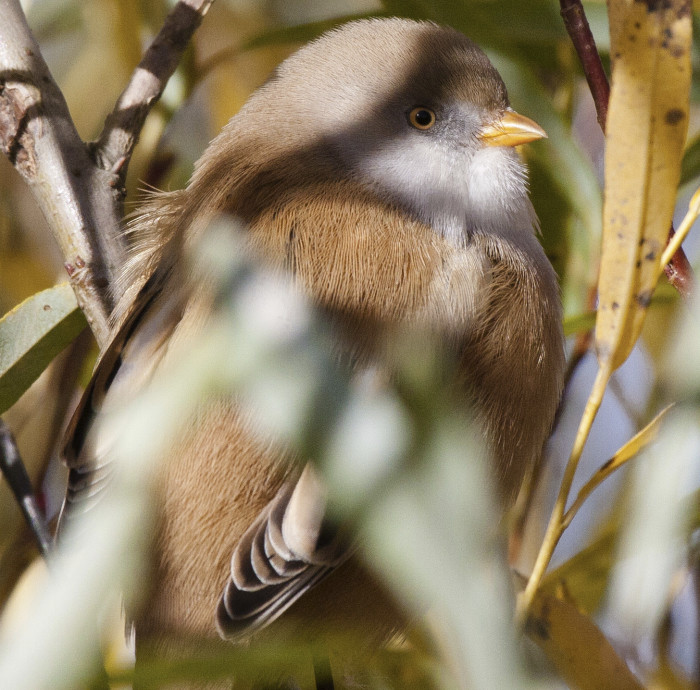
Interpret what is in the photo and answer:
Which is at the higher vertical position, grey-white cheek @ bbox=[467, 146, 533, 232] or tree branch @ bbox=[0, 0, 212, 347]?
tree branch @ bbox=[0, 0, 212, 347]

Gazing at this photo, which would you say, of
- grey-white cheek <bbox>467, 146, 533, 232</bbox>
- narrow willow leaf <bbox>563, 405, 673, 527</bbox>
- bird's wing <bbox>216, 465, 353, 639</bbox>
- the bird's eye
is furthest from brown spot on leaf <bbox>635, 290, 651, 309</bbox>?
the bird's eye

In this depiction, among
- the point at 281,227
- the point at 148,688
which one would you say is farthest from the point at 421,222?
the point at 148,688

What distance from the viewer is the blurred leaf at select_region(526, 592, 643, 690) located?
131cm

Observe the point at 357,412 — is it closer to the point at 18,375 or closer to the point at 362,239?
the point at 362,239

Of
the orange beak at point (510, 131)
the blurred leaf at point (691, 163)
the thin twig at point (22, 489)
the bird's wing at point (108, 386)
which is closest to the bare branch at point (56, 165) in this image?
the bird's wing at point (108, 386)

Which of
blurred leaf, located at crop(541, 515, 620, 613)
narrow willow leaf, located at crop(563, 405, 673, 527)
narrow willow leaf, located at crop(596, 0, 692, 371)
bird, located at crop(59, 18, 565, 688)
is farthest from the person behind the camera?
blurred leaf, located at crop(541, 515, 620, 613)

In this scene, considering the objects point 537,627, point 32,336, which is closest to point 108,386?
point 32,336

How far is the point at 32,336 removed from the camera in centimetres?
159

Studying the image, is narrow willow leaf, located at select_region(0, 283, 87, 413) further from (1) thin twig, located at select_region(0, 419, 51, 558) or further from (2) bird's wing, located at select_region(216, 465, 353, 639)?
(2) bird's wing, located at select_region(216, 465, 353, 639)

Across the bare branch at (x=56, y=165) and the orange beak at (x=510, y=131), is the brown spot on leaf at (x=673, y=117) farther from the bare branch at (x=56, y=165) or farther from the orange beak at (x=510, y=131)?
the bare branch at (x=56, y=165)

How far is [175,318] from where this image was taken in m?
1.48

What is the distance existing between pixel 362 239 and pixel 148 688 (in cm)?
79

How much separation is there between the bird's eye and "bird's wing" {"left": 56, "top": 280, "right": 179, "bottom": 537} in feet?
2.23

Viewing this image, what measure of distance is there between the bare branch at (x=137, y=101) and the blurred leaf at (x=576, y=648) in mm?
1036
